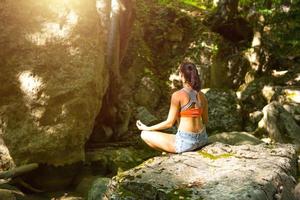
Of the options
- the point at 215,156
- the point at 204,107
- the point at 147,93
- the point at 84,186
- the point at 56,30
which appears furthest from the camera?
the point at 147,93

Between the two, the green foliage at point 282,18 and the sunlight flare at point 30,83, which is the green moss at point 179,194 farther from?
the green foliage at point 282,18

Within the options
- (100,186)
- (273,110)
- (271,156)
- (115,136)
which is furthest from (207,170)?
(273,110)

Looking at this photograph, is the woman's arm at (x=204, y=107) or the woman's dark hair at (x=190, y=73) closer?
the woman's dark hair at (x=190, y=73)

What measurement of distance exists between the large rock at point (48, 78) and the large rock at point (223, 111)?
17.8 ft

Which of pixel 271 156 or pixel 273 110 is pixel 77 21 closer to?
pixel 271 156

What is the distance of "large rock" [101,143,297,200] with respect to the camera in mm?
4133

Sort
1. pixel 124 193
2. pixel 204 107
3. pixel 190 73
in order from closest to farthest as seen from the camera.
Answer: pixel 124 193
pixel 190 73
pixel 204 107

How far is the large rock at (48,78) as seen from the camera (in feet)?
25.7

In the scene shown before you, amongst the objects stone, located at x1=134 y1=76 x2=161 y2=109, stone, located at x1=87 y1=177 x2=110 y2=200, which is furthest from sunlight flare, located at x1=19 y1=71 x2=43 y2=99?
stone, located at x1=134 y1=76 x2=161 y2=109

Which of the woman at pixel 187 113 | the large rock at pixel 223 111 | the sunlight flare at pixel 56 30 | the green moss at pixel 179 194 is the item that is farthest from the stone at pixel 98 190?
the large rock at pixel 223 111

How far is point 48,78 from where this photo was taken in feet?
26.7

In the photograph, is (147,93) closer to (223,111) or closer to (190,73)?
(223,111)

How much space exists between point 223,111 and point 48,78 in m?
7.10

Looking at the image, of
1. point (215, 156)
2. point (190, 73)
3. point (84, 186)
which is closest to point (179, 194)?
point (215, 156)
